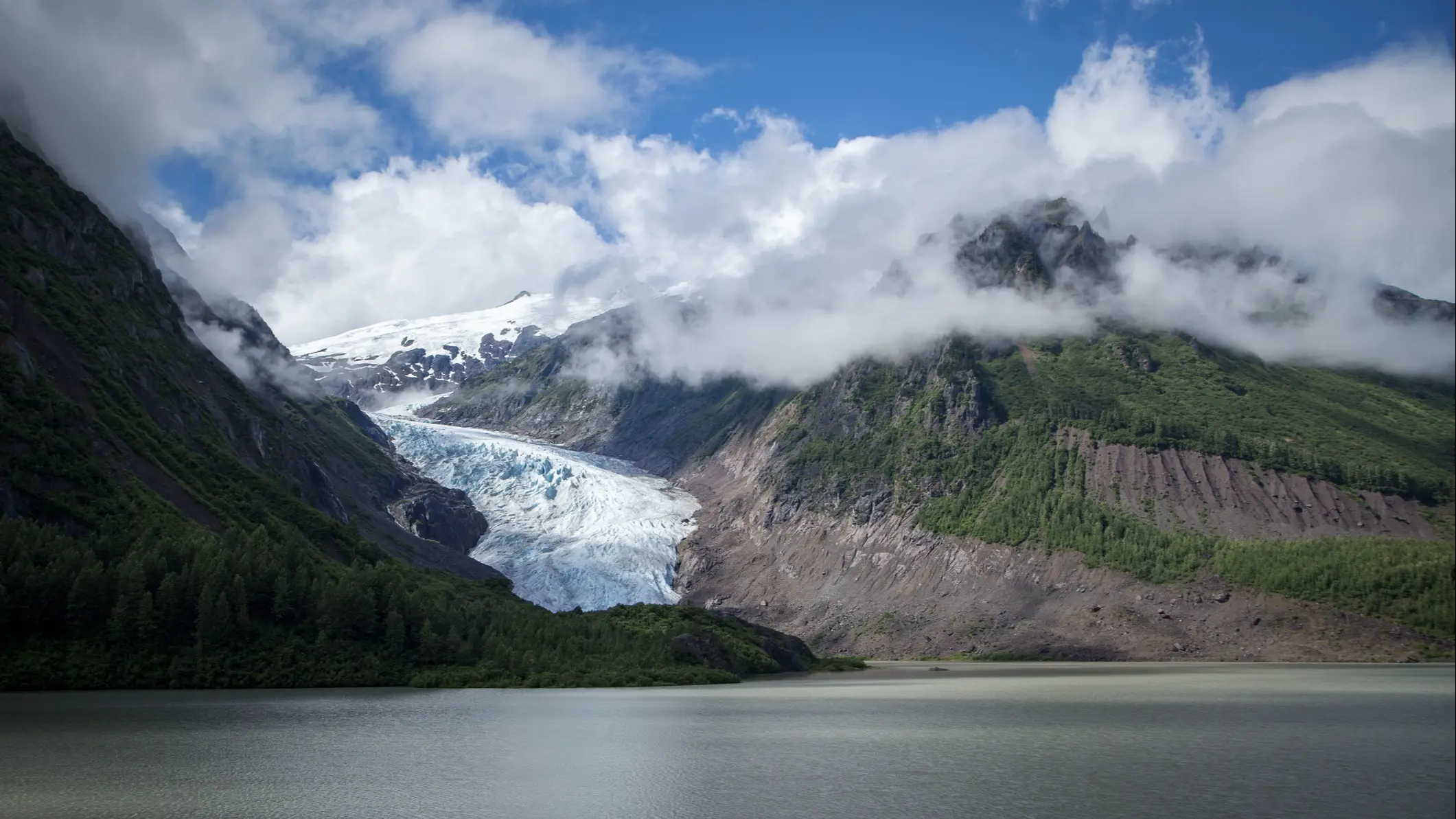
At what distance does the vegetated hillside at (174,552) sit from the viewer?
283ft

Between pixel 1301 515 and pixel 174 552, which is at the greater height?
pixel 1301 515

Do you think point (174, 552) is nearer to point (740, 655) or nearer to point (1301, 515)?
point (740, 655)

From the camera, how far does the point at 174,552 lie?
9400 cm

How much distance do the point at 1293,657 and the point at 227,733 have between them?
469ft

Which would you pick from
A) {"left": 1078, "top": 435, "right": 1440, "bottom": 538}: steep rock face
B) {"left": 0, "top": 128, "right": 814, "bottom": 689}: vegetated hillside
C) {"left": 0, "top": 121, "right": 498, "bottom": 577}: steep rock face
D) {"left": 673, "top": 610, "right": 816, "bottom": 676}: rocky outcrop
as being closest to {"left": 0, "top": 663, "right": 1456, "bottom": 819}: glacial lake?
{"left": 0, "top": 128, "right": 814, "bottom": 689}: vegetated hillside

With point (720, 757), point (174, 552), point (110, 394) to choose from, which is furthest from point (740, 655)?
point (720, 757)

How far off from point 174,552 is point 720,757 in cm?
5913

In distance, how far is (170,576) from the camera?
290 feet

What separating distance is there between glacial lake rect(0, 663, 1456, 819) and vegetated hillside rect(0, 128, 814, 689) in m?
5.96

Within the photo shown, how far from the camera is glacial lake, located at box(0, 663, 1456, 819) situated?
43.2 m

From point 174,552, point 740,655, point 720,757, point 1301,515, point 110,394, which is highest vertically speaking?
point 1301,515

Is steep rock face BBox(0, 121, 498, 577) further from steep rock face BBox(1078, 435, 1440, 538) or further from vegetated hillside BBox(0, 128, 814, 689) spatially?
steep rock face BBox(1078, 435, 1440, 538)

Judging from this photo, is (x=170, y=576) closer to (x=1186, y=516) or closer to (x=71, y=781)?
(x=71, y=781)

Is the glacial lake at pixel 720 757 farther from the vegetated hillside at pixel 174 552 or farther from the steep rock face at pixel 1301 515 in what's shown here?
the steep rock face at pixel 1301 515
